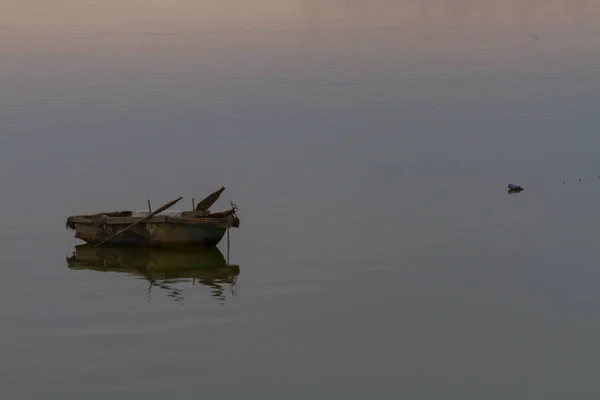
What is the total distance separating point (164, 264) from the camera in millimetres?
26609

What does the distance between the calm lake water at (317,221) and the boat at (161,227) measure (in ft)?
2.05

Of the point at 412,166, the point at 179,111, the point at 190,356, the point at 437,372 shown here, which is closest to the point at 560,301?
the point at 437,372

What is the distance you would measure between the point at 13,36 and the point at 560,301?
2512 inches

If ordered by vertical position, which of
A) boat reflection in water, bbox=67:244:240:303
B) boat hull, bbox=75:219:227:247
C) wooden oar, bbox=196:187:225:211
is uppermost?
Result: wooden oar, bbox=196:187:225:211

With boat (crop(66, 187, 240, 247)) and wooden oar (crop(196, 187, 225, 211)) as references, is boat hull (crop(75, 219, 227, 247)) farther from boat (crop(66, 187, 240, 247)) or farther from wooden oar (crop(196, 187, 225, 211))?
wooden oar (crop(196, 187, 225, 211))

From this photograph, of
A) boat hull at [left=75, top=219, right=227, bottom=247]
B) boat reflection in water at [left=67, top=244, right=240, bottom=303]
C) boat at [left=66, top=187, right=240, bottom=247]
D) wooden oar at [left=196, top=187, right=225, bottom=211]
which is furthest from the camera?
wooden oar at [left=196, top=187, right=225, bottom=211]

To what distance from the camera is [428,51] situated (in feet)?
222

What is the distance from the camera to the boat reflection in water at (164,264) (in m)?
25.5

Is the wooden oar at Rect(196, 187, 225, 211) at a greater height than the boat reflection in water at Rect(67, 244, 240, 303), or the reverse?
the wooden oar at Rect(196, 187, 225, 211)

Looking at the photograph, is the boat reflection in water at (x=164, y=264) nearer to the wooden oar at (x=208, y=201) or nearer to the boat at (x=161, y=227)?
the boat at (x=161, y=227)

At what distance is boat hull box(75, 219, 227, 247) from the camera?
87.6 feet

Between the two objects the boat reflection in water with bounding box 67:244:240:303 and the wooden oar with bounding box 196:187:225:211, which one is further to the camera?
the wooden oar with bounding box 196:187:225:211

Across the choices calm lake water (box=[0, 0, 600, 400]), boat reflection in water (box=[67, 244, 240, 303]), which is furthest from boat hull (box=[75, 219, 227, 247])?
calm lake water (box=[0, 0, 600, 400])

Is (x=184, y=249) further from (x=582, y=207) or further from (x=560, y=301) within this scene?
(x=582, y=207)
